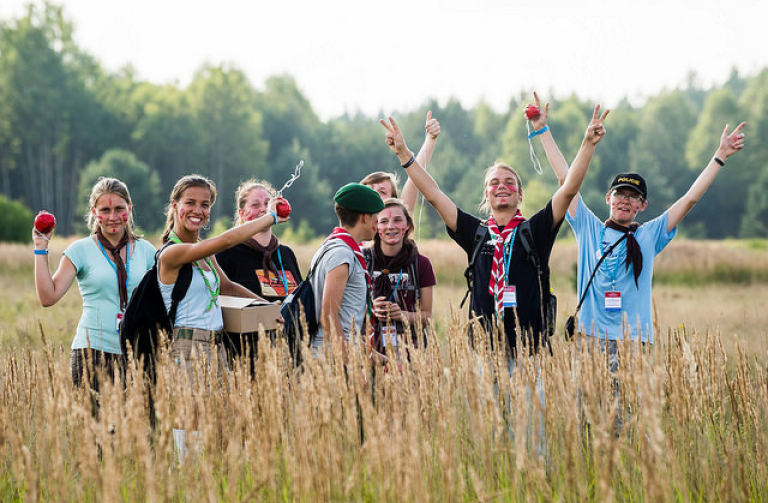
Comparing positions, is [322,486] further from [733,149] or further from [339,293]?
[733,149]

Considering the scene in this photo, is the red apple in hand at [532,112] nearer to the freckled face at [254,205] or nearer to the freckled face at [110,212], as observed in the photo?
the freckled face at [254,205]

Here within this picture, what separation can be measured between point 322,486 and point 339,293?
1.30 m

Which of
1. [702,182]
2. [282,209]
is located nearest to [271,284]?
[282,209]

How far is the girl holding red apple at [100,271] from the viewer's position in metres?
4.44

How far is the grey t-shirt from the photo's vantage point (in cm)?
424

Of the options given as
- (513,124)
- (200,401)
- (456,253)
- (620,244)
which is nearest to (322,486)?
(200,401)

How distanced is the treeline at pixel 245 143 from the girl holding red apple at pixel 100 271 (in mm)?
40231

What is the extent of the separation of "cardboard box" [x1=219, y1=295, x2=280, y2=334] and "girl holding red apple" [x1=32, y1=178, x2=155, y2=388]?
66cm

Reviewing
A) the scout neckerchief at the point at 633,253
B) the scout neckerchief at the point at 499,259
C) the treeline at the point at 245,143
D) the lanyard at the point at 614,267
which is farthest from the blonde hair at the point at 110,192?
the treeline at the point at 245,143

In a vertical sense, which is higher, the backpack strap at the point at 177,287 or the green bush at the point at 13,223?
the green bush at the point at 13,223

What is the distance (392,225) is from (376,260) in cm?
25

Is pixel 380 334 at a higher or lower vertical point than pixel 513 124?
lower

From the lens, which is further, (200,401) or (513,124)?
(513,124)

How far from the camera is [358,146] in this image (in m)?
88.7
